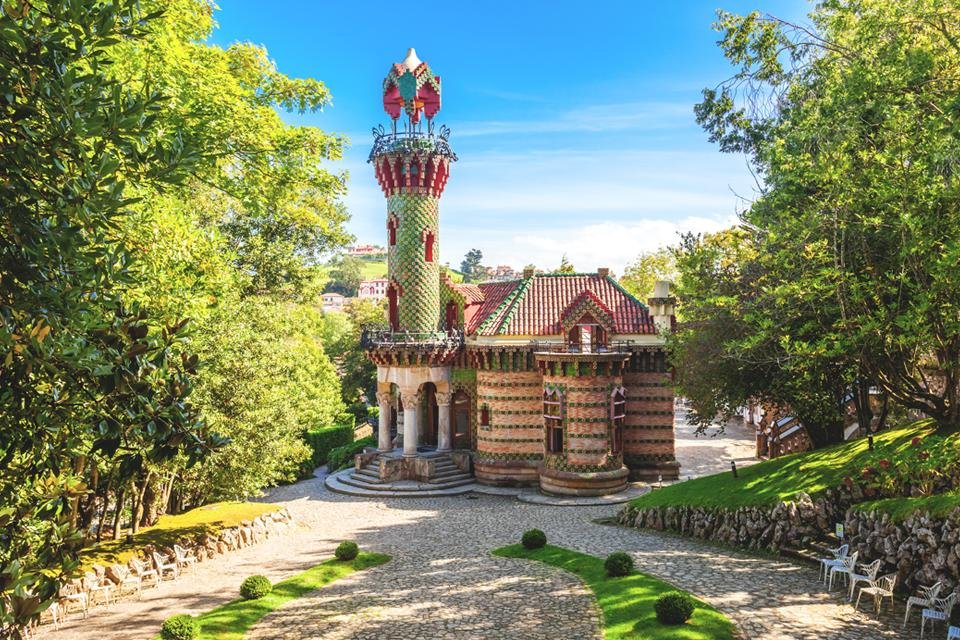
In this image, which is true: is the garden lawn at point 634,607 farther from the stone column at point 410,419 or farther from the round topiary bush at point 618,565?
the stone column at point 410,419

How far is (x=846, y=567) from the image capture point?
598 inches

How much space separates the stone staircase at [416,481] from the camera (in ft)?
103

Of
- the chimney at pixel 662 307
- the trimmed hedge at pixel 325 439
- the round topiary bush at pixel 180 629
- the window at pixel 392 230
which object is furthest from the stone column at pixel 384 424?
the round topiary bush at pixel 180 629

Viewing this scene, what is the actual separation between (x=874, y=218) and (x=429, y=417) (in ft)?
87.2

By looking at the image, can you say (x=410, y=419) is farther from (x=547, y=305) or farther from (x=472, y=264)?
(x=472, y=264)

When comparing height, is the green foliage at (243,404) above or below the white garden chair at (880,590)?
above

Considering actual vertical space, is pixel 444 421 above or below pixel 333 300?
below

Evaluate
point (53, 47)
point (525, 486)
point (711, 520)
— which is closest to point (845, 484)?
point (711, 520)

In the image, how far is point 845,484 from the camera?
18141 mm

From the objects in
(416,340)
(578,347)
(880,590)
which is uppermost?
(416,340)

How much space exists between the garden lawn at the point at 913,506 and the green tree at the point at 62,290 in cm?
1543

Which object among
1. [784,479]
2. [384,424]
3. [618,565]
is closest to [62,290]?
[618,565]

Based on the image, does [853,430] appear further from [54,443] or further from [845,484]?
[54,443]

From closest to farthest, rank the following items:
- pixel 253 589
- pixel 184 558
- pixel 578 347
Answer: pixel 253 589 → pixel 184 558 → pixel 578 347
